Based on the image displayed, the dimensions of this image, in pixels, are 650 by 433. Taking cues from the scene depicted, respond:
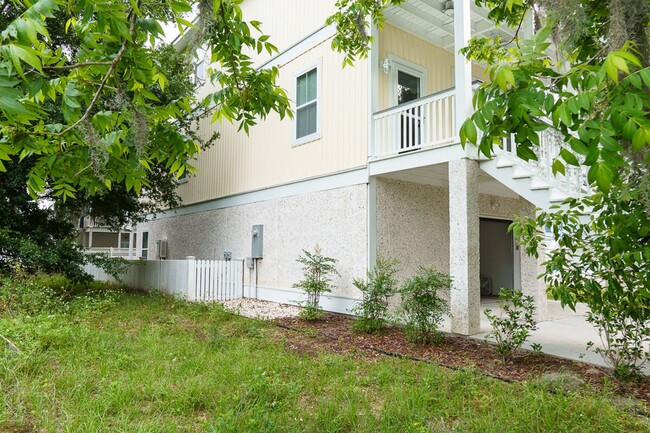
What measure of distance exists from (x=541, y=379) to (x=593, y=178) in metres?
3.20

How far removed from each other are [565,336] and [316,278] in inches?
163

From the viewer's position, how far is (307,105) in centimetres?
920

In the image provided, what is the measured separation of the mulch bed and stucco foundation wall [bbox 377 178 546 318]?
164 cm

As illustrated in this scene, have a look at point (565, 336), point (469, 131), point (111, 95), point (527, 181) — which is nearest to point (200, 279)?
point (527, 181)

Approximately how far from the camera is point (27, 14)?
1534mm

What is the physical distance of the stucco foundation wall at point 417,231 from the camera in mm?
7527

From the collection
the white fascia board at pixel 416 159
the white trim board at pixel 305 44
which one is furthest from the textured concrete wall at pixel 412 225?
the white trim board at pixel 305 44

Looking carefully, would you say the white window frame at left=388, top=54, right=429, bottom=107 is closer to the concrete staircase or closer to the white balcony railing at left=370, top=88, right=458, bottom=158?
the white balcony railing at left=370, top=88, right=458, bottom=158

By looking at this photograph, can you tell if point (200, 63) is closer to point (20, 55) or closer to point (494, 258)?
point (20, 55)

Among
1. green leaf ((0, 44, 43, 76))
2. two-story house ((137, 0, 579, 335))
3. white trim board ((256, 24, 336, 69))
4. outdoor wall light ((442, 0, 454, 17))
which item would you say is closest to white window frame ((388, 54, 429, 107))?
two-story house ((137, 0, 579, 335))

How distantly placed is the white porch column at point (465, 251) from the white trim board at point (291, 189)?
6.41 ft

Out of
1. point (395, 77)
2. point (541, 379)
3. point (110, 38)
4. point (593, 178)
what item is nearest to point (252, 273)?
point (395, 77)

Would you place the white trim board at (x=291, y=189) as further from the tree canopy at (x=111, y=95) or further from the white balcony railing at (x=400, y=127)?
the tree canopy at (x=111, y=95)

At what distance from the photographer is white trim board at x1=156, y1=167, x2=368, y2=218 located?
792cm
